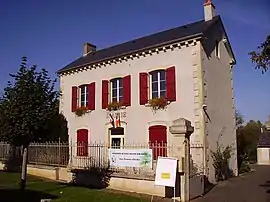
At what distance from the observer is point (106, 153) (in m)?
14.5

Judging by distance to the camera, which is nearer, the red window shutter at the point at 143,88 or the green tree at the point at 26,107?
the green tree at the point at 26,107

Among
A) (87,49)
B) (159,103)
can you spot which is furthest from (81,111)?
(87,49)

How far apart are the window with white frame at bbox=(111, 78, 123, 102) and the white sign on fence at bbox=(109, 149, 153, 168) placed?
206 inches

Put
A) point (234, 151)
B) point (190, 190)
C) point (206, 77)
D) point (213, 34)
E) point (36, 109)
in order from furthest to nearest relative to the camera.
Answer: point (234, 151) < point (213, 34) < point (206, 77) < point (36, 109) < point (190, 190)

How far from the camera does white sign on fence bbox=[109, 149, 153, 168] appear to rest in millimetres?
12375

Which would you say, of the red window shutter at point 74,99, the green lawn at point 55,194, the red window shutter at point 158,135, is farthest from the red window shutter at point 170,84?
the red window shutter at point 74,99

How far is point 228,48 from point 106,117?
8.30 meters

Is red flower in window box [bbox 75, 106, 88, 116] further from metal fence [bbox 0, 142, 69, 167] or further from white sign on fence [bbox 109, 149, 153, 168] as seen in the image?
white sign on fence [bbox 109, 149, 153, 168]

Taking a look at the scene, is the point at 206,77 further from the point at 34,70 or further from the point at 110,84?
the point at 34,70

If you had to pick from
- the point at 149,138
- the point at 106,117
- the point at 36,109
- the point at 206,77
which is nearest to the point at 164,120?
the point at 149,138

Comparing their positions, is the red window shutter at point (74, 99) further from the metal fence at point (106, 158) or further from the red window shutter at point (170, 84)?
the red window shutter at point (170, 84)

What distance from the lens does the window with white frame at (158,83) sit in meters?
16.3

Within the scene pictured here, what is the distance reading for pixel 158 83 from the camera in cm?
1658

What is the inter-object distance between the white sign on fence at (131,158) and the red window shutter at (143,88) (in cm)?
396
